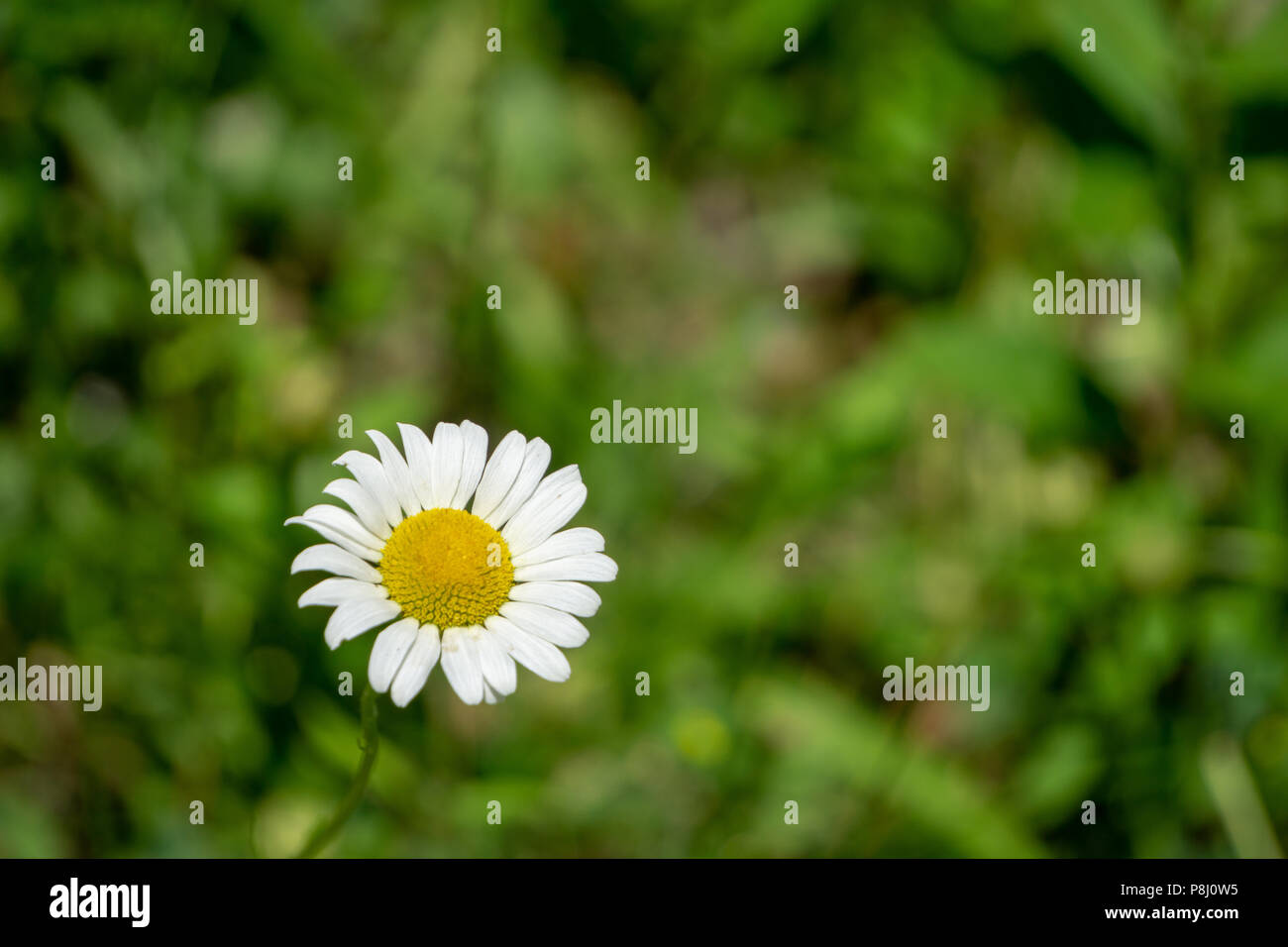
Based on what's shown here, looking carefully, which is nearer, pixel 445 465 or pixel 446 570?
pixel 446 570

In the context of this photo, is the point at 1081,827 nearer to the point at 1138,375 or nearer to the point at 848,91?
the point at 1138,375

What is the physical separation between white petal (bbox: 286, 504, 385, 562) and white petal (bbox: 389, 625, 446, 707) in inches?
5.6

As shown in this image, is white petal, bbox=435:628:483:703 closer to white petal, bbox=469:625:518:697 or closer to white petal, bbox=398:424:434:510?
white petal, bbox=469:625:518:697

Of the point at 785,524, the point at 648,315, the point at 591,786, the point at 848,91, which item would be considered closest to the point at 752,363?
the point at 648,315

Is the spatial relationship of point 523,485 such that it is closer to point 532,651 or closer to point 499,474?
point 499,474

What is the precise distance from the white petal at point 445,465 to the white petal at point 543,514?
0.10m

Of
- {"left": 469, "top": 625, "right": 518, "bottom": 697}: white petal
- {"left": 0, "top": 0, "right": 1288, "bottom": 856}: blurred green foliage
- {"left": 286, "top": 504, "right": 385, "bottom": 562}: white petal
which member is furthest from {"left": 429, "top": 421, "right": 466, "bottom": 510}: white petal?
{"left": 0, "top": 0, "right": 1288, "bottom": 856}: blurred green foliage

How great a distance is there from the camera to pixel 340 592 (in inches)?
55.8

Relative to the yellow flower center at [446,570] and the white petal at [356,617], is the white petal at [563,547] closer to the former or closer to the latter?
the yellow flower center at [446,570]

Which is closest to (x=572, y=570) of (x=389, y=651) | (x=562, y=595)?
(x=562, y=595)

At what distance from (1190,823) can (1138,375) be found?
119 centimetres

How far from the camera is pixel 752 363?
3.37 meters

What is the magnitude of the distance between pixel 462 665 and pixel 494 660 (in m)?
0.04

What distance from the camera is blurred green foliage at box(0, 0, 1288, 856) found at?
2.57 m
